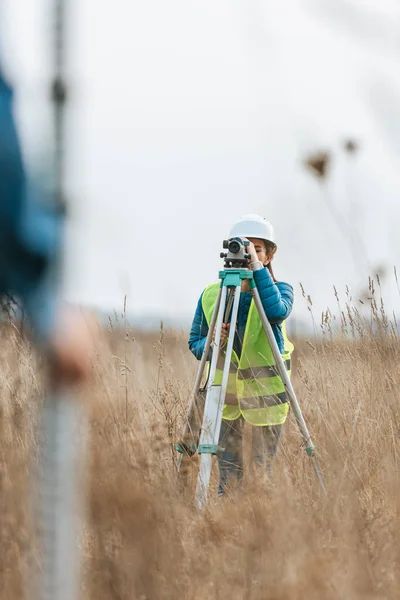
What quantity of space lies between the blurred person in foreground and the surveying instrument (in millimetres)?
2236

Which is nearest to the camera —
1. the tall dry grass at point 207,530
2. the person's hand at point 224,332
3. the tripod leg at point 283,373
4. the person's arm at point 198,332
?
the tall dry grass at point 207,530

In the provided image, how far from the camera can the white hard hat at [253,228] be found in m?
3.77

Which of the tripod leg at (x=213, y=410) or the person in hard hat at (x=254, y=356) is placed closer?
the tripod leg at (x=213, y=410)

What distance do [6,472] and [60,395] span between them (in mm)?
1406

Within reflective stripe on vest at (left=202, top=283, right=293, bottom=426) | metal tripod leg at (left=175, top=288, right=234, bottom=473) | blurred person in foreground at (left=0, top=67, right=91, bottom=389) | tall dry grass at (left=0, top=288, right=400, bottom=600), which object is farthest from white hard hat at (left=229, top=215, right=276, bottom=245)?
blurred person in foreground at (left=0, top=67, right=91, bottom=389)

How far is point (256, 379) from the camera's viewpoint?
11.8 ft

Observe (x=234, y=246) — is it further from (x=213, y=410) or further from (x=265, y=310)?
(x=213, y=410)

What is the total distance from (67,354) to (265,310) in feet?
8.55

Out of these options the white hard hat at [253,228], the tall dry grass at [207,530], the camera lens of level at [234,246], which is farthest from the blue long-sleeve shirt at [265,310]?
the tall dry grass at [207,530]

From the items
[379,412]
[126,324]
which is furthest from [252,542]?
[126,324]

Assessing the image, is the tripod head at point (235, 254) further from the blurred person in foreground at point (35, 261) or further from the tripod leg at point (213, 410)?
the blurred person in foreground at point (35, 261)

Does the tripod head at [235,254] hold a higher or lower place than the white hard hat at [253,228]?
lower

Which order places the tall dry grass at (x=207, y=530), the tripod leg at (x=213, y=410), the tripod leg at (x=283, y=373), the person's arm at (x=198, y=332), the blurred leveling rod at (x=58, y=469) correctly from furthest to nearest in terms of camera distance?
the person's arm at (x=198, y=332), the tripod leg at (x=283, y=373), the tripod leg at (x=213, y=410), the tall dry grass at (x=207, y=530), the blurred leveling rod at (x=58, y=469)

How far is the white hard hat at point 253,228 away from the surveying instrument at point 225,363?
0.33m
